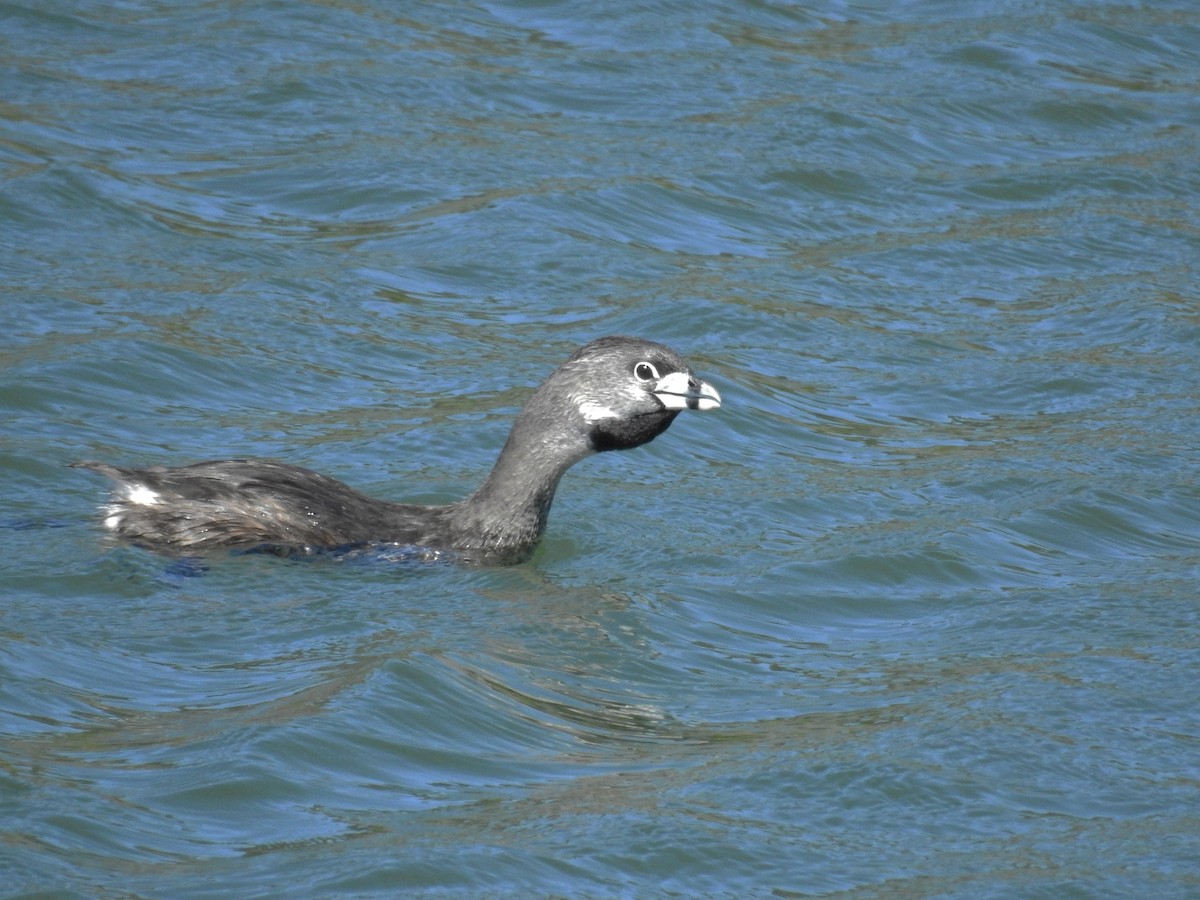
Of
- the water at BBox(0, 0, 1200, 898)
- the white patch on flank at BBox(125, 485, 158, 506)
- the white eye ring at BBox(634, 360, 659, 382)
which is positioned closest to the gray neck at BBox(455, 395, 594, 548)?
the water at BBox(0, 0, 1200, 898)

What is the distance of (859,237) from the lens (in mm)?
13891

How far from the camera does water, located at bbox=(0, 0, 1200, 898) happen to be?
6.75 metres

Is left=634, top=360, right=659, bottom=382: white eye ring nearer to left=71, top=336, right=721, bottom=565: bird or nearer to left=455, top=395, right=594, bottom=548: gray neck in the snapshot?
left=71, top=336, right=721, bottom=565: bird

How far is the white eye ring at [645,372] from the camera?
29.3ft

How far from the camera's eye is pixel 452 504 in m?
9.40

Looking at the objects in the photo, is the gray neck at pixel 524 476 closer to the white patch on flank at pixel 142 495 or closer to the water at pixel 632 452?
the water at pixel 632 452

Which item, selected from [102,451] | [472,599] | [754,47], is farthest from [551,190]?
[472,599]

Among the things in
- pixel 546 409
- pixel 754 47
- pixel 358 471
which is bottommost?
pixel 358 471

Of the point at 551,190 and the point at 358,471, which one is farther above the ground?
the point at 551,190

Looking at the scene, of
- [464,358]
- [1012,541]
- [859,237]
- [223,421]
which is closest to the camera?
[1012,541]

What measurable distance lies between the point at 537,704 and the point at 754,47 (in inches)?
399

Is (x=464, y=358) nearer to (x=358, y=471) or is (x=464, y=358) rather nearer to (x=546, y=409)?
(x=358, y=471)

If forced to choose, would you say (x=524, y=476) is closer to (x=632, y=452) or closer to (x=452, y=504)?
(x=452, y=504)

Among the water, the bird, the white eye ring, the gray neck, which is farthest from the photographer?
the gray neck
